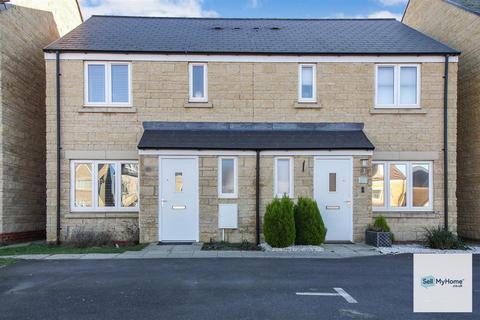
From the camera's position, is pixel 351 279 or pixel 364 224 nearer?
pixel 351 279

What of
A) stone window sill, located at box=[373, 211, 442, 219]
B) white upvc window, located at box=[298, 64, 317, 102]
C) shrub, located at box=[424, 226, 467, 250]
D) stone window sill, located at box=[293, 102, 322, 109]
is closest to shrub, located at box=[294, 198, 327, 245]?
stone window sill, located at box=[373, 211, 442, 219]

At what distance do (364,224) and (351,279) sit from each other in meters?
4.99

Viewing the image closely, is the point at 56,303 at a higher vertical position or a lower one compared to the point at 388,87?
lower

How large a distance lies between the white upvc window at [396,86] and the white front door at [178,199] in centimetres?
658

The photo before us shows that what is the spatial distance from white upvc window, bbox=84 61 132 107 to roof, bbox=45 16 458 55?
562 millimetres

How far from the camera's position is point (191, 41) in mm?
14656

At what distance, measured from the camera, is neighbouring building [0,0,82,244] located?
12961 mm

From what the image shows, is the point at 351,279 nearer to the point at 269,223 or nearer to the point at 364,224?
the point at 269,223

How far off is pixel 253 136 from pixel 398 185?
5074 millimetres

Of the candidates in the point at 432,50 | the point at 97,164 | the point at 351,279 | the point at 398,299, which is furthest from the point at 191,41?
the point at 398,299

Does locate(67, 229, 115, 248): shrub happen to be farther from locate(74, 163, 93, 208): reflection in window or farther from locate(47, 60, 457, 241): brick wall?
locate(47, 60, 457, 241): brick wall

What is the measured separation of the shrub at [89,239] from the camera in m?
12.4

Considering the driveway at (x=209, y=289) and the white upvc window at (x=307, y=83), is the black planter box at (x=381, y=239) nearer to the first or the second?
the driveway at (x=209, y=289)

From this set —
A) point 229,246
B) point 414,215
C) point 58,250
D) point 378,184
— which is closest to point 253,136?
point 229,246
